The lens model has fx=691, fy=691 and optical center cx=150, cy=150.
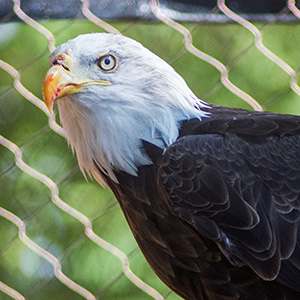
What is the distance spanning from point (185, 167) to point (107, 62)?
9.4 inches

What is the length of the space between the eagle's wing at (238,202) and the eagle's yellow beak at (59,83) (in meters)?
0.20

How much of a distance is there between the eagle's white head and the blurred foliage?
0.60 m

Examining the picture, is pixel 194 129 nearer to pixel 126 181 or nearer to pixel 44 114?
pixel 126 181

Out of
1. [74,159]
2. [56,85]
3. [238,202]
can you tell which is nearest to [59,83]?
[56,85]

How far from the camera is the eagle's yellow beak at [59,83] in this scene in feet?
3.81

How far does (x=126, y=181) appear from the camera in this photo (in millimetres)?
1263

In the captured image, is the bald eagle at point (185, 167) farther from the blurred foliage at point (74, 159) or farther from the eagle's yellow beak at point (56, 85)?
the blurred foliage at point (74, 159)

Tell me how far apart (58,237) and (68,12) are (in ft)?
2.04

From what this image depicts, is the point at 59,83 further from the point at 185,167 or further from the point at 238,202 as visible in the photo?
the point at 238,202

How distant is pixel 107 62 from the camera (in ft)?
4.05

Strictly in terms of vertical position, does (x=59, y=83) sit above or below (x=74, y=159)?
above

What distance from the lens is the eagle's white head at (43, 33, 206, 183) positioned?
3.98 feet

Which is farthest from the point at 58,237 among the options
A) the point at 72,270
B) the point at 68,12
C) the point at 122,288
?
the point at 68,12

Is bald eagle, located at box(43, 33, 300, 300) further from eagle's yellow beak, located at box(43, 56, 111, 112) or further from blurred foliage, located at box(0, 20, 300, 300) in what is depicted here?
blurred foliage, located at box(0, 20, 300, 300)
